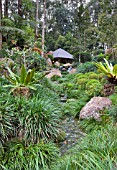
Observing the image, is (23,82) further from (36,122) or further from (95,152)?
(95,152)

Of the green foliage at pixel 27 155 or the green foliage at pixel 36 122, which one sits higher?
the green foliage at pixel 36 122

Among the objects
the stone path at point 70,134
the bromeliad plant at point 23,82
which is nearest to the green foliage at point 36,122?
the stone path at point 70,134

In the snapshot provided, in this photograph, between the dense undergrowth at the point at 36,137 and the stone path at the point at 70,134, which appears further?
the stone path at the point at 70,134

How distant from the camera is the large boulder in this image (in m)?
5.09

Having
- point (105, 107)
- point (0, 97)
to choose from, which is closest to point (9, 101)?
point (0, 97)

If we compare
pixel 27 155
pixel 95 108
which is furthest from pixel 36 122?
pixel 95 108

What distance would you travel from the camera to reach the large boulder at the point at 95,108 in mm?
5087

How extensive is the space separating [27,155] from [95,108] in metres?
2.49

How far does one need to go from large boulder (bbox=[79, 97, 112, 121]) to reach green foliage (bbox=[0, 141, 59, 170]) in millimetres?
1730

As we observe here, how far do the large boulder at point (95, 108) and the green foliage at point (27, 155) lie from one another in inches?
68.1

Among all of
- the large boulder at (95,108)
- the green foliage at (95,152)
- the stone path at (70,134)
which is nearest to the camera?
the green foliage at (95,152)

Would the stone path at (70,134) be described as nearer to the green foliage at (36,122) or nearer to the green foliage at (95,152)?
the green foliage at (36,122)

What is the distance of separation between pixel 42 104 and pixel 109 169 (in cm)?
260

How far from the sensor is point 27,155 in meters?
3.41
